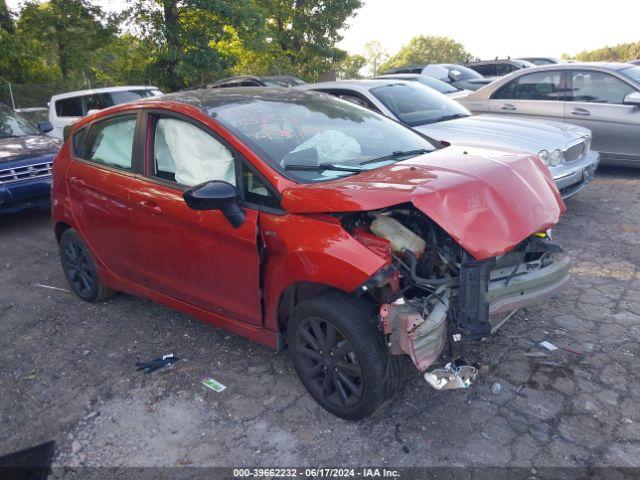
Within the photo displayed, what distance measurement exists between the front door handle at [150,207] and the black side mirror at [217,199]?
715mm

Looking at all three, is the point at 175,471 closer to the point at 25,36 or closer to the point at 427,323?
the point at 427,323

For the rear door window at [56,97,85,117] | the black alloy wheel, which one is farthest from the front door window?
the rear door window at [56,97,85,117]

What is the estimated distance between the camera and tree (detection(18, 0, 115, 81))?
58.1 ft

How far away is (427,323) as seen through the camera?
2732 millimetres

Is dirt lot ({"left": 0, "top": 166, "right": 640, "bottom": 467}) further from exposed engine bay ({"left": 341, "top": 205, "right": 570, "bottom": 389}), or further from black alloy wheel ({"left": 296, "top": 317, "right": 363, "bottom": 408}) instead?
exposed engine bay ({"left": 341, "top": 205, "right": 570, "bottom": 389})

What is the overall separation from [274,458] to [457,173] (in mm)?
1793

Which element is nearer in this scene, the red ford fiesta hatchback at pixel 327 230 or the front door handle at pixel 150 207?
the red ford fiesta hatchback at pixel 327 230

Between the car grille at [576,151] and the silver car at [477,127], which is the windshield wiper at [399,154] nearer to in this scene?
the silver car at [477,127]

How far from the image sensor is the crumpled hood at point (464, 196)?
2756 millimetres

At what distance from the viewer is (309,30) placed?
81.3 feet

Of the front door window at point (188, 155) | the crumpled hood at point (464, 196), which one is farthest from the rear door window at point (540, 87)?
the front door window at point (188, 155)

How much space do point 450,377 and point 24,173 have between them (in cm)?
634


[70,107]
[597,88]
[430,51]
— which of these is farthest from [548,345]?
[430,51]

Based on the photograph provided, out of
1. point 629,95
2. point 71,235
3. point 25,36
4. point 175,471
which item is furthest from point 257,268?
point 25,36
